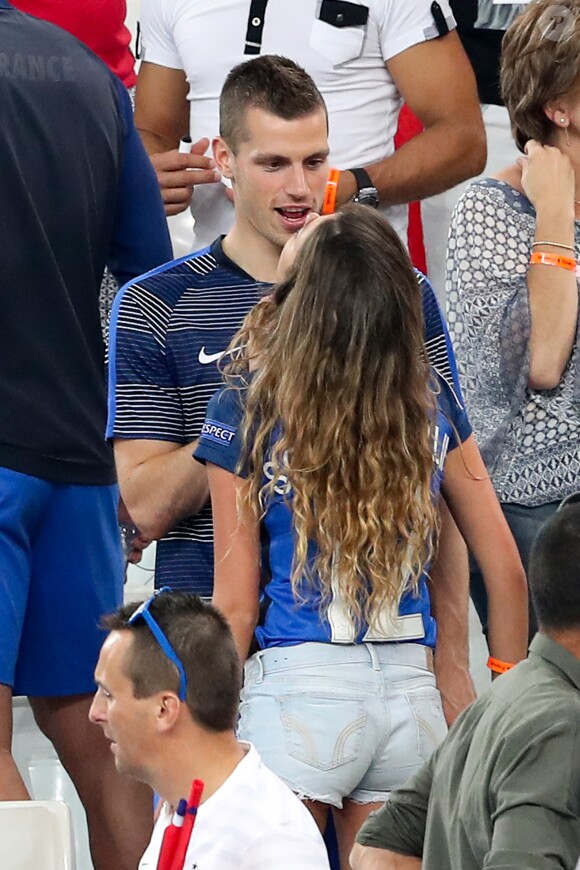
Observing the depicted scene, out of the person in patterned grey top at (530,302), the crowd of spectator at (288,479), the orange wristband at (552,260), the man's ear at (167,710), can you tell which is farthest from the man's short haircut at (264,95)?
the man's ear at (167,710)

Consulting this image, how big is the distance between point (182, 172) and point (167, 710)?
5.29 ft

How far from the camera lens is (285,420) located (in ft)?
7.22

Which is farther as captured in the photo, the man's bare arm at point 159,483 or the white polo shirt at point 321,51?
the white polo shirt at point 321,51

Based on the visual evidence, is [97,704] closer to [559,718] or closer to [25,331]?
[559,718]

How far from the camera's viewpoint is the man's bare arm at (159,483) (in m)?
2.36

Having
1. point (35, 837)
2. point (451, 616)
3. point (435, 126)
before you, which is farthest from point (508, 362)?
point (35, 837)

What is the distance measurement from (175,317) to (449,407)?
18.0 inches

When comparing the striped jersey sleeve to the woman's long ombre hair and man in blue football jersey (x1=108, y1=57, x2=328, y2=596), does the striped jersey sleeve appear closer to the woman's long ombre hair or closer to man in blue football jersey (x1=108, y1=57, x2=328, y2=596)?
man in blue football jersey (x1=108, y1=57, x2=328, y2=596)

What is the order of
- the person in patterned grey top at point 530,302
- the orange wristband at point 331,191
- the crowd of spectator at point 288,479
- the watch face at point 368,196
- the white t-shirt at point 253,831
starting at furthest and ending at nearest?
1. the watch face at point 368,196
2. the orange wristband at point 331,191
3. the person in patterned grey top at point 530,302
4. the crowd of spectator at point 288,479
5. the white t-shirt at point 253,831

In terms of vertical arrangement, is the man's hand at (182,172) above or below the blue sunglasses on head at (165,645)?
above

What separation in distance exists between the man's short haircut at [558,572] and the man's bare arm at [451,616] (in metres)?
0.49

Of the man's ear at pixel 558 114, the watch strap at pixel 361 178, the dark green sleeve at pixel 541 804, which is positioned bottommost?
the dark green sleeve at pixel 541 804

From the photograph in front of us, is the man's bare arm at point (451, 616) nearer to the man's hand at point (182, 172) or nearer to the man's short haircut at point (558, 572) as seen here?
the man's short haircut at point (558, 572)

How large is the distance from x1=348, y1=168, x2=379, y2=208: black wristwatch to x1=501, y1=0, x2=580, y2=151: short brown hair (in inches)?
15.8
